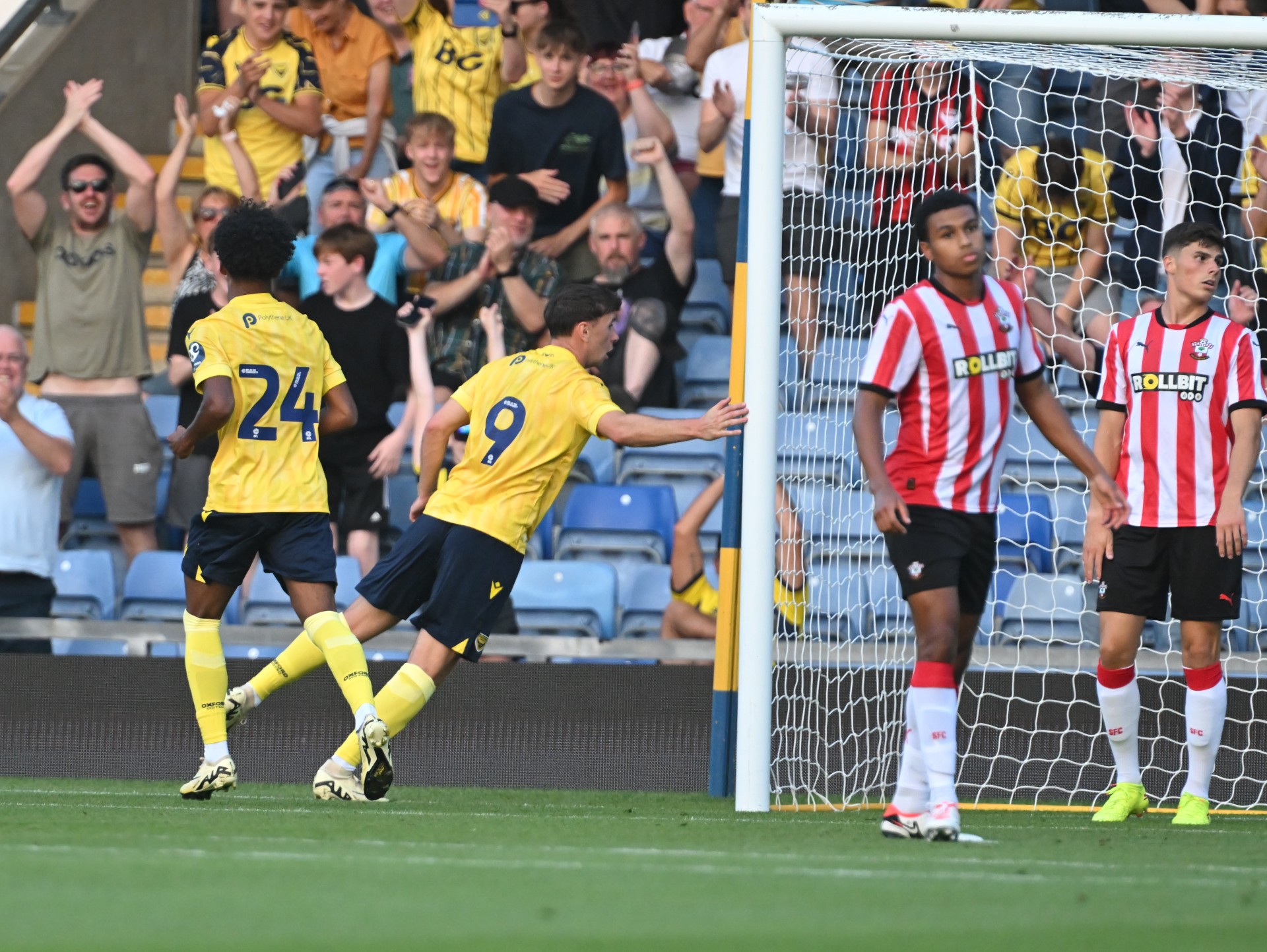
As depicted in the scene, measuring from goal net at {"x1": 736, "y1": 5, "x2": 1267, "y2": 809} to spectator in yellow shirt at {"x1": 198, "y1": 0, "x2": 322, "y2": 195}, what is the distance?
3.14 meters

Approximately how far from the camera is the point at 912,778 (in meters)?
5.04

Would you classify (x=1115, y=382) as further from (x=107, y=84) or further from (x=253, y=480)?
(x=107, y=84)

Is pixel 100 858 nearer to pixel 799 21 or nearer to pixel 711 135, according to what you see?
pixel 799 21

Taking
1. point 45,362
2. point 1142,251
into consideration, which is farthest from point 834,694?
point 45,362

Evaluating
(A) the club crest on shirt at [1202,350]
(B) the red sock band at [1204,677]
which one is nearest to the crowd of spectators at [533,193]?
(A) the club crest on shirt at [1202,350]

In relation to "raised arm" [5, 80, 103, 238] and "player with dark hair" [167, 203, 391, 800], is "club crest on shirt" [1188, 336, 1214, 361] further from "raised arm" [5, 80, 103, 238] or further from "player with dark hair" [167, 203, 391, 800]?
"raised arm" [5, 80, 103, 238]

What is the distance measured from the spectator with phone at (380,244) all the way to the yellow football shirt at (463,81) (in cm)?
93

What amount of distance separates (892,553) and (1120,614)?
1.60m

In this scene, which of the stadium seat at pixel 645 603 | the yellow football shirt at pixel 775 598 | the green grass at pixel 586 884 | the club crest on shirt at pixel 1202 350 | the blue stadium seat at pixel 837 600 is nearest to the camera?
the green grass at pixel 586 884

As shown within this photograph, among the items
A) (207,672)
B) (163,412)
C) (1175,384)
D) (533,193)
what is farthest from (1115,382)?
(163,412)

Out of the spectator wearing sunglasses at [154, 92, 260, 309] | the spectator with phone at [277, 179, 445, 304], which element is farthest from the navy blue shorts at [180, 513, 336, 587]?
the spectator wearing sunglasses at [154, 92, 260, 309]

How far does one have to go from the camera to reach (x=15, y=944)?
2.72m

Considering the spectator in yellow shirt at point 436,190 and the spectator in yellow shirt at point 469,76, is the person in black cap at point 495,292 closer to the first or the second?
the spectator in yellow shirt at point 436,190

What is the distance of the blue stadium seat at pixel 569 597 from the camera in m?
8.67
